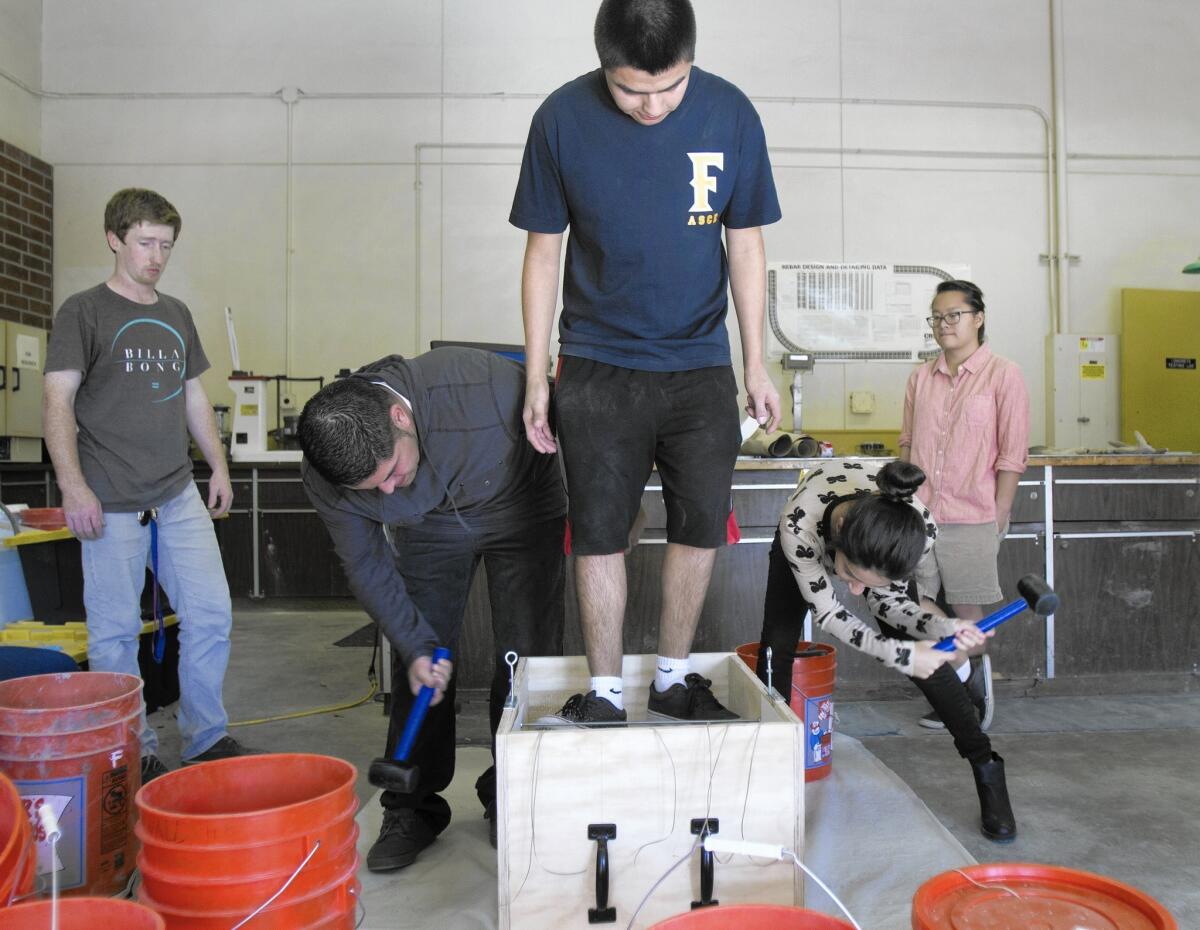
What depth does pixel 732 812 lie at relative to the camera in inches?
54.6

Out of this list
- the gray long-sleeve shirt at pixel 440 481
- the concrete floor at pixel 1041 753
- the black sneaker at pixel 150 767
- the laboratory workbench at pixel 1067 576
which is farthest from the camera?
the laboratory workbench at pixel 1067 576

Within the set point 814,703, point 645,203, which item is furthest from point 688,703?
point 645,203

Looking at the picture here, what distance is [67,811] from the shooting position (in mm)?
1630

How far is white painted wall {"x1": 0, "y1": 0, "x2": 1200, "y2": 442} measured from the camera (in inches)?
228

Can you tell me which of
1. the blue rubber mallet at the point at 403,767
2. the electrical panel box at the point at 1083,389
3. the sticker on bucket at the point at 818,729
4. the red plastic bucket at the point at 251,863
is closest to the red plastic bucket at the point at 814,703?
the sticker on bucket at the point at 818,729

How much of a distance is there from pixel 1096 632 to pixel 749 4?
438 cm

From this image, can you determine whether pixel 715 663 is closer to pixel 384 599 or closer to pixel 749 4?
pixel 384 599

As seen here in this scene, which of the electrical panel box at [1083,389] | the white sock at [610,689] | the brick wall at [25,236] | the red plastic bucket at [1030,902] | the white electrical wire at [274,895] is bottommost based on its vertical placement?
the white electrical wire at [274,895]

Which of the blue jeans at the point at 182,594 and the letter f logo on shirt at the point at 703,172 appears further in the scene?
the blue jeans at the point at 182,594

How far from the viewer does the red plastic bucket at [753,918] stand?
3.36 ft

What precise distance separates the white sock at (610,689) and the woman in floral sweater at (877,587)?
0.50 m

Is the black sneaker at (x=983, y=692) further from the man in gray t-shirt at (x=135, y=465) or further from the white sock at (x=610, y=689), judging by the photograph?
the man in gray t-shirt at (x=135, y=465)

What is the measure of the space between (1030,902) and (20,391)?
5.56 meters

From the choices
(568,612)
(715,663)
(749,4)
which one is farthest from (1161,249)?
(715,663)
